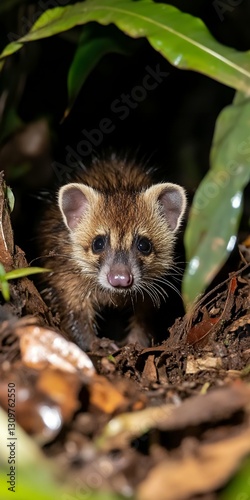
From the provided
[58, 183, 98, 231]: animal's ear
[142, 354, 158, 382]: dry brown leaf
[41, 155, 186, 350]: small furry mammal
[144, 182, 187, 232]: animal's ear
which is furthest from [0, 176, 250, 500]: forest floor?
[144, 182, 187, 232]: animal's ear

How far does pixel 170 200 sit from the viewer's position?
6148 millimetres

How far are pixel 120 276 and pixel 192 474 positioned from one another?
3.19 m

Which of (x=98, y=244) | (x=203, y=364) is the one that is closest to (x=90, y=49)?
(x=98, y=244)

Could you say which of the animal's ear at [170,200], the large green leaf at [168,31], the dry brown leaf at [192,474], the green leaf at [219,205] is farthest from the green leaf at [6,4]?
the dry brown leaf at [192,474]

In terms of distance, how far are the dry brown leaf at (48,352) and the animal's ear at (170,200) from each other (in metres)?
2.53

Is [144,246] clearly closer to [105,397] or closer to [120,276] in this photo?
[120,276]

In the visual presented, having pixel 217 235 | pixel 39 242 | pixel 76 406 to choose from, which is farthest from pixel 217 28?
pixel 76 406

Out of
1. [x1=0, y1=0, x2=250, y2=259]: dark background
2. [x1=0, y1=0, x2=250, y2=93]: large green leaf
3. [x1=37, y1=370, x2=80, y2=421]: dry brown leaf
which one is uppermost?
[x1=0, y1=0, x2=250, y2=93]: large green leaf

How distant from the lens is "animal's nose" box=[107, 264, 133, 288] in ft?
17.7

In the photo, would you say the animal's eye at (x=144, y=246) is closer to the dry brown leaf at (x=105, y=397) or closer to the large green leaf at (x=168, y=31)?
the large green leaf at (x=168, y=31)

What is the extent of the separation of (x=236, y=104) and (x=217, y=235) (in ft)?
2.98

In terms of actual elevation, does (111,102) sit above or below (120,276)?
below

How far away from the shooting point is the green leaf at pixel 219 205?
11.1 ft

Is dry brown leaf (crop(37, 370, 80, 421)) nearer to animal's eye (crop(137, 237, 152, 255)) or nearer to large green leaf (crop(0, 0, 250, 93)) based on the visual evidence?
large green leaf (crop(0, 0, 250, 93))
